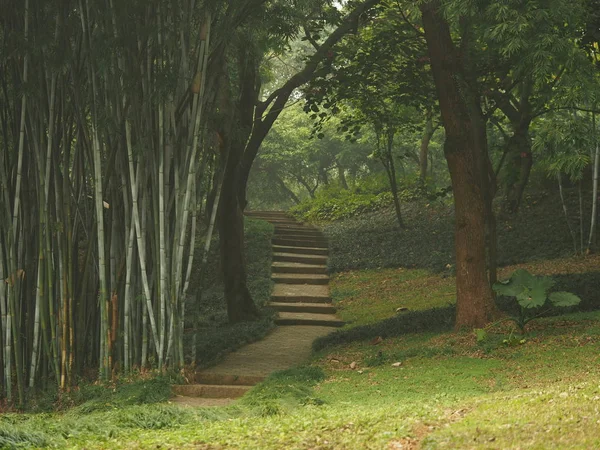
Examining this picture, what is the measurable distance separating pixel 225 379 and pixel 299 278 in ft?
21.7

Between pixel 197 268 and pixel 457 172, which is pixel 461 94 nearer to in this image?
pixel 457 172

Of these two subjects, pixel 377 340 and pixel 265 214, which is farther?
pixel 265 214

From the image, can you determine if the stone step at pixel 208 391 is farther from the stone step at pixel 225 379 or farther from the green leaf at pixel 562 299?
the green leaf at pixel 562 299

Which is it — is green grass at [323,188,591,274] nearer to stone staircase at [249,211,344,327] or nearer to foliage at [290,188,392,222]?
stone staircase at [249,211,344,327]

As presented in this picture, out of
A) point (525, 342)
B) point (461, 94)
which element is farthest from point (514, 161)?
point (525, 342)

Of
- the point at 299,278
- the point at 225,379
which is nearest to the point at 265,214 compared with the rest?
the point at 299,278

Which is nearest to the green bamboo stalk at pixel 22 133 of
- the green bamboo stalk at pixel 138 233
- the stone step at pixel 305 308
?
the green bamboo stalk at pixel 138 233

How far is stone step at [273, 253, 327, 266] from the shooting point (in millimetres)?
15531

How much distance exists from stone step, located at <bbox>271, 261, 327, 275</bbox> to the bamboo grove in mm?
7209

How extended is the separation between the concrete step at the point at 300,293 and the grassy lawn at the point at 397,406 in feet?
12.1

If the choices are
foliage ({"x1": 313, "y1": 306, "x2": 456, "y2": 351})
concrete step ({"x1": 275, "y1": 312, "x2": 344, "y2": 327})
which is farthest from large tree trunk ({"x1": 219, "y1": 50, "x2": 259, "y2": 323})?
foliage ({"x1": 313, "y1": 306, "x2": 456, "y2": 351})

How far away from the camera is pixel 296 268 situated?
15.0m

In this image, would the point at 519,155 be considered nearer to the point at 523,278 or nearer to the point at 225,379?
the point at 523,278

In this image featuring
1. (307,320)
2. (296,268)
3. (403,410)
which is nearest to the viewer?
(403,410)
